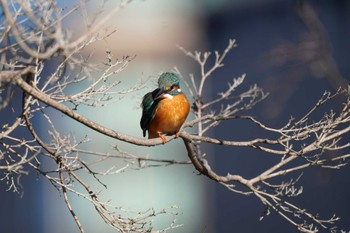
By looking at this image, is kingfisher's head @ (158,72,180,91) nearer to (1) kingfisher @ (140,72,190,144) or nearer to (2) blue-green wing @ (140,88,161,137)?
(1) kingfisher @ (140,72,190,144)

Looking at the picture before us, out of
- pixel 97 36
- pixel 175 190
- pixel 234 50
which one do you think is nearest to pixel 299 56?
pixel 97 36

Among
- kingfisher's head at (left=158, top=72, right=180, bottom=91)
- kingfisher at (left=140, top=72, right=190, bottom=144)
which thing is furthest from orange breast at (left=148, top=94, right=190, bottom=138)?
kingfisher's head at (left=158, top=72, right=180, bottom=91)

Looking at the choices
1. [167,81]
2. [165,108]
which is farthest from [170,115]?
[167,81]

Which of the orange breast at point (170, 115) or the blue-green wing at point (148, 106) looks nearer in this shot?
the orange breast at point (170, 115)

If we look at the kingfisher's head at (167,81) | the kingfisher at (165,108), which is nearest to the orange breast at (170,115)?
the kingfisher at (165,108)

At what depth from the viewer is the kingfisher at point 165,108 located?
361cm

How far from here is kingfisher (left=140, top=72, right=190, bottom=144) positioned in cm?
361

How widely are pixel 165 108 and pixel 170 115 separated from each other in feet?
0.29

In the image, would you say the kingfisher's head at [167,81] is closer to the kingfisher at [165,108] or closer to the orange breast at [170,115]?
the kingfisher at [165,108]

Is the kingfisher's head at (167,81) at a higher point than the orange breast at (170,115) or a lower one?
higher

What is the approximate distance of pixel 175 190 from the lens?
331 inches

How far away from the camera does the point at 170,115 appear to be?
144 inches

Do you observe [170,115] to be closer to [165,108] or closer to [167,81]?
[165,108]

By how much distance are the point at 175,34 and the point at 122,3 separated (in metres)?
6.69
